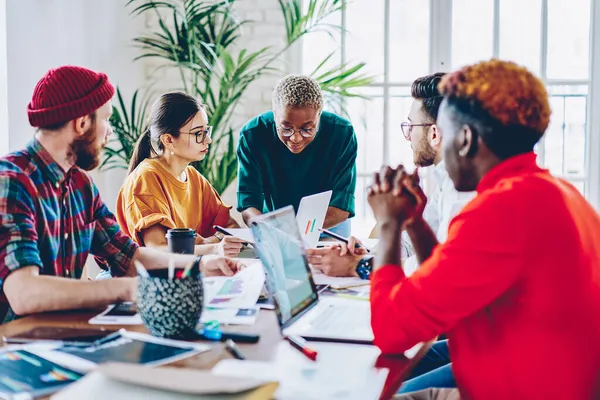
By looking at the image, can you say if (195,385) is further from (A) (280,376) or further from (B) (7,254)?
(B) (7,254)

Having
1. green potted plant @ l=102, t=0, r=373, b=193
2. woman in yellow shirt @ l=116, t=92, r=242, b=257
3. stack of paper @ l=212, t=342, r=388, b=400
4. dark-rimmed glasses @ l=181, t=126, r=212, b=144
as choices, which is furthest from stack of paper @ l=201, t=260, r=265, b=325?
green potted plant @ l=102, t=0, r=373, b=193

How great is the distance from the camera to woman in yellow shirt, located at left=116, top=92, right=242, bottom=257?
98.4 inches

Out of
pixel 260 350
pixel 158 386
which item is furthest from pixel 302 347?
pixel 158 386

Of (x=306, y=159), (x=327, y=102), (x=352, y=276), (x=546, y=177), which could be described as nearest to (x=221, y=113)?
(x=327, y=102)

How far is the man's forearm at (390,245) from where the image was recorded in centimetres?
136

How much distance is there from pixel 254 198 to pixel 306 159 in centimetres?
28

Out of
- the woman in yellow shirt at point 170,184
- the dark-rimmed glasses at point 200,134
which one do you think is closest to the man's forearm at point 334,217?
the woman in yellow shirt at point 170,184

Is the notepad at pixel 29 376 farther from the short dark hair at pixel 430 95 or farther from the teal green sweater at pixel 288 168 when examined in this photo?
the teal green sweater at pixel 288 168

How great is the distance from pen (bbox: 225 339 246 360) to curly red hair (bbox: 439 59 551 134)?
1.99 feet

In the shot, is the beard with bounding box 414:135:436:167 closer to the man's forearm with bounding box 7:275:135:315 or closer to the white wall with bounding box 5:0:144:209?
the man's forearm with bounding box 7:275:135:315

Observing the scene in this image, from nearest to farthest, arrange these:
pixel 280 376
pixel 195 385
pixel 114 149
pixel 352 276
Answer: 1. pixel 195 385
2. pixel 280 376
3. pixel 352 276
4. pixel 114 149

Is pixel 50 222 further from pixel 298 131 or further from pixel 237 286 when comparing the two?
pixel 298 131

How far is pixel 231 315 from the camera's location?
1562mm

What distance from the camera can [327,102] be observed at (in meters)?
4.02
